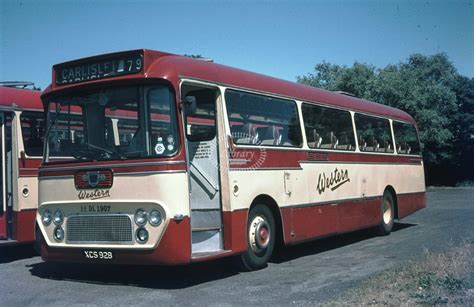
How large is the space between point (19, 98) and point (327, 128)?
6132mm

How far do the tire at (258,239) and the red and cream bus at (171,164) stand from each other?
18 mm

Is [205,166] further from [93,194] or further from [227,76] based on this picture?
[93,194]

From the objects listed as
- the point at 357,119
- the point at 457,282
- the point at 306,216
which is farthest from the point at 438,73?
the point at 457,282

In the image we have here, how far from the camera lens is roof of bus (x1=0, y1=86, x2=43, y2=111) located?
35.4 ft

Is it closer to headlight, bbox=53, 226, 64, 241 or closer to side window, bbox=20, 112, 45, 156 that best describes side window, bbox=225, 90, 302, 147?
headlight, bbox=53, 226, 64, 241

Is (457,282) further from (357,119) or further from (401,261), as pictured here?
(357,119)

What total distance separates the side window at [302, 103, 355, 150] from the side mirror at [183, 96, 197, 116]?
143 inches

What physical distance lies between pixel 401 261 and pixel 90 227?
5.27 metres

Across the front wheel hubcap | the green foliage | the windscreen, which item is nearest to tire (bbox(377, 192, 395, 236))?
the front wheel hubcap

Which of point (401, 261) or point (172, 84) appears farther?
point (401, 261)

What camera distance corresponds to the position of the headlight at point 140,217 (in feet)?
25.7


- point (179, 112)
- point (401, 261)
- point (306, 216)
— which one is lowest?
point (401, 261)

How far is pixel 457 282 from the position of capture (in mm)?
7086

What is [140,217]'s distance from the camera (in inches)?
309
